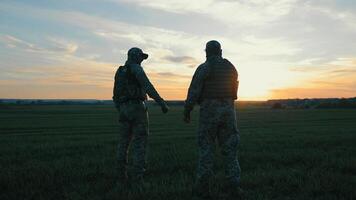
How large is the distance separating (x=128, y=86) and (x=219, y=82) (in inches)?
66.7

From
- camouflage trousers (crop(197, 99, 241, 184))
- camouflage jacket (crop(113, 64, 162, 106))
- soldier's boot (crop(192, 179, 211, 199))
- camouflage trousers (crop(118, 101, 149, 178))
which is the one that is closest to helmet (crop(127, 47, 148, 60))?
camouflage jacket (crop(113, 64, 162, 106))

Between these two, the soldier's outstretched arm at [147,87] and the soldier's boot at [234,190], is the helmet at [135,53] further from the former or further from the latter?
the soldier's boot at [234,190]

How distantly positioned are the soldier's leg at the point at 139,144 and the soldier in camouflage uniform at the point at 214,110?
1.08 meters

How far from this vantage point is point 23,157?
418 inches

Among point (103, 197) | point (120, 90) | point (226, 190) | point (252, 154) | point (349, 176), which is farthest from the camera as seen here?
point (252, 154)

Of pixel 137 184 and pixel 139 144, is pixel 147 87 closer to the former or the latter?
pixel 139 144

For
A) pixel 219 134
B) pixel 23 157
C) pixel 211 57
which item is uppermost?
pixel 211 57

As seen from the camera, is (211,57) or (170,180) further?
(170,180)

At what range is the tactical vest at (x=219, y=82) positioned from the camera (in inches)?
238

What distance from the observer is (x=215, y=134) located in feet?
20.2

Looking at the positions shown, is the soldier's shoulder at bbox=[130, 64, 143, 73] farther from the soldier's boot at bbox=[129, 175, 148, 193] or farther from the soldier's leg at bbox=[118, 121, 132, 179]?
the soldier's boot at bbox=[129, 175, 148, 193]

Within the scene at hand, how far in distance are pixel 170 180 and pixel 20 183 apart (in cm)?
268

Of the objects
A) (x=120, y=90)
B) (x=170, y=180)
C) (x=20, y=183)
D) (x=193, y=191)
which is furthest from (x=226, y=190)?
(x=20, y=183)

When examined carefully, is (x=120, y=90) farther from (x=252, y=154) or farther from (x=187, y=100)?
(x=252, y=154)
